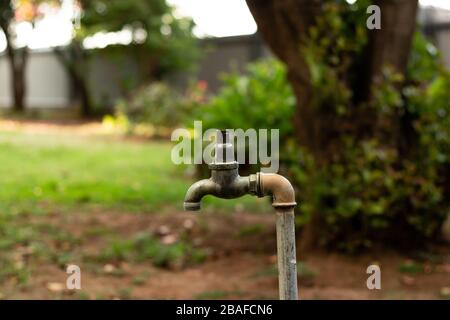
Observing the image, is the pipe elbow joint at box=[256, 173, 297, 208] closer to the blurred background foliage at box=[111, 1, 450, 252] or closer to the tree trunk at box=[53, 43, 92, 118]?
the blurred background foliage at box=[111, 1, 450, 252]

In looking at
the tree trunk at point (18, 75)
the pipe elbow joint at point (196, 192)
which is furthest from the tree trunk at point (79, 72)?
the pipe elbow joint at point (196, 192)

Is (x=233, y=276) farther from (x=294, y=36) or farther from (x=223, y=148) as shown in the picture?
(x=223, y=148)

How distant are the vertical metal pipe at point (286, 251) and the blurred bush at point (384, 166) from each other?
8.15 ft

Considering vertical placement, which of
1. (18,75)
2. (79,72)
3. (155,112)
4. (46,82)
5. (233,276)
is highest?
(46,82)

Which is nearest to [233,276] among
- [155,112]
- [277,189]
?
[277,189]

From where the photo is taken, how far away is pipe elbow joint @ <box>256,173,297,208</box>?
2.31 meters

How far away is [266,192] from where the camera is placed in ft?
7.92

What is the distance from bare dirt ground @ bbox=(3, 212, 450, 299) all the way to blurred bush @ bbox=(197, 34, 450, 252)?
234 mm

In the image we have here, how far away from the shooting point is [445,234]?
5598 millimetres

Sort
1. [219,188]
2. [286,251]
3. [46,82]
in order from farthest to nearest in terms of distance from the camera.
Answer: [46,82], [219,188], [286,251]

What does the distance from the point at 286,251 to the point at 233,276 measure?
263 cm

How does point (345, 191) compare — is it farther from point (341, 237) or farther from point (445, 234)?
point (445, 234)

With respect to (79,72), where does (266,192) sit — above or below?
below

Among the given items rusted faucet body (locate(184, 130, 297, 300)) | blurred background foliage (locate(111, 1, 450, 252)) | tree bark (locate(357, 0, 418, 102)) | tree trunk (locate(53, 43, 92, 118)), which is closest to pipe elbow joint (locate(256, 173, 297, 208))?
rusted faucet body (locate(184, 130, 297, 300))
